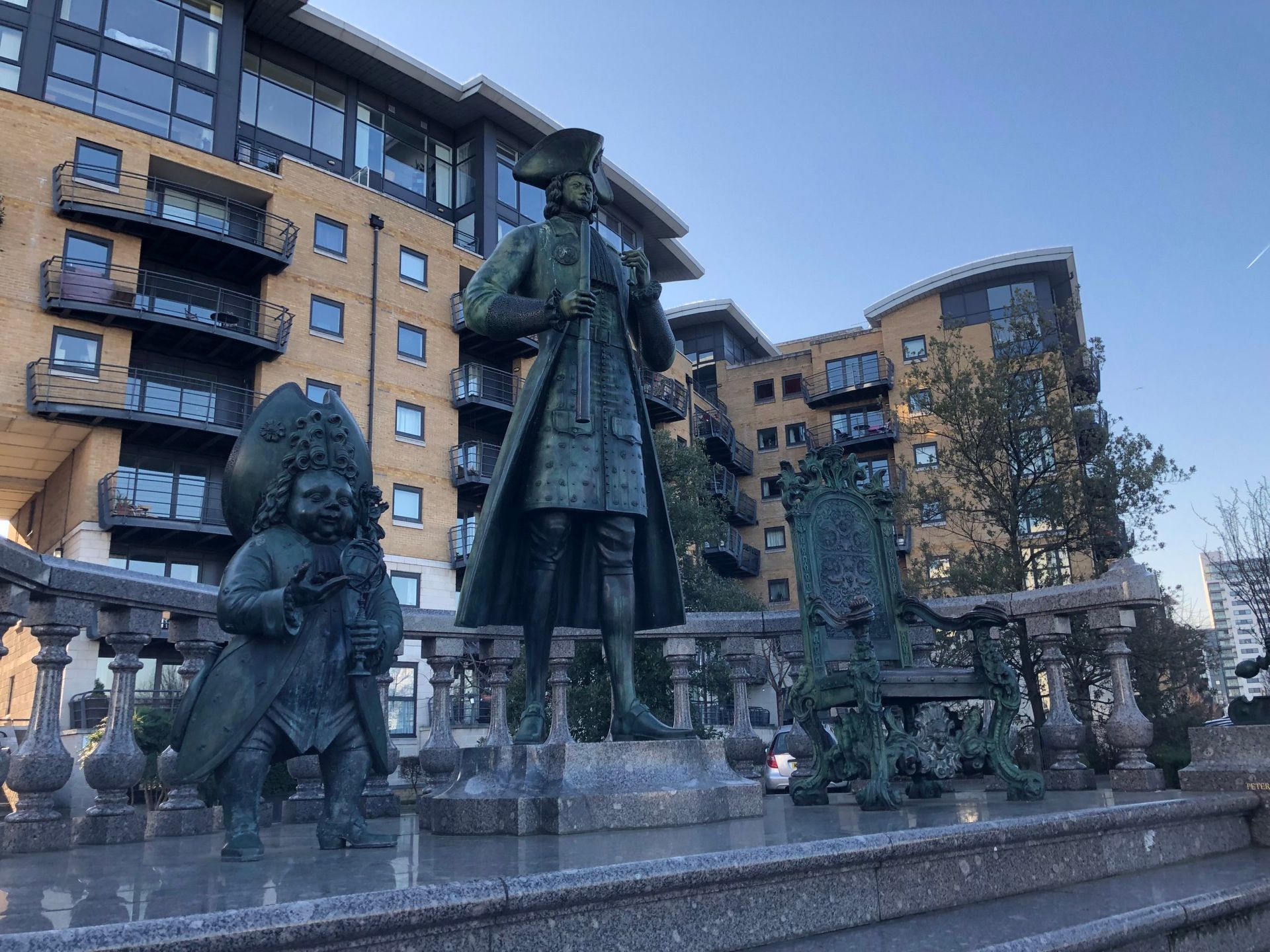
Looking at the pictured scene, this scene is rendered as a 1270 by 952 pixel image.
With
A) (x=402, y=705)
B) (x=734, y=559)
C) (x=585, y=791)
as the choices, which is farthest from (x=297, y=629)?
(x=734, y=559)

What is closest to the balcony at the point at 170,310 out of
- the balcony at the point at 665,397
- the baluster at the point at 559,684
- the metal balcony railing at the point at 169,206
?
the metal balcony railing at the point at 169,206

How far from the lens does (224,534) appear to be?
26.4 metres

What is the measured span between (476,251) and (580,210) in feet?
103

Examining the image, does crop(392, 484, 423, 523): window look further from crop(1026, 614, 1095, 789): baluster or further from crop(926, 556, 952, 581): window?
crop(1026, 614, 1095, 789): baluster

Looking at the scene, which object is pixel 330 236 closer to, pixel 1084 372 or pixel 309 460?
pixel 1084 372

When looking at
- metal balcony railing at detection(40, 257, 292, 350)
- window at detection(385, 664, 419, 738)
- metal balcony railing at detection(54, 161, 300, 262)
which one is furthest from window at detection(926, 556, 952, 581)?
metal balcony railing at detection(54, 161, 300, 262)

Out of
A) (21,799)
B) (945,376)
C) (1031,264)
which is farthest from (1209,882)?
(1031,264)

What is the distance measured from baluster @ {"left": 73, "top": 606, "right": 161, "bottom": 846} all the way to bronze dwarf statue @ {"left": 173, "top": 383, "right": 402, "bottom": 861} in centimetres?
216

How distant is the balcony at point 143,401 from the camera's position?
81.3 ft

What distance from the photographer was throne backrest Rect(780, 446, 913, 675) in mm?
7336

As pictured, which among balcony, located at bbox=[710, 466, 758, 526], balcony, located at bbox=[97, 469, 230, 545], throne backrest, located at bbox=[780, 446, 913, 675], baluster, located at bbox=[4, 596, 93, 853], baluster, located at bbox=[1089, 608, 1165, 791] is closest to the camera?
baluster, located at bbox=[4, 596, 93, 853]

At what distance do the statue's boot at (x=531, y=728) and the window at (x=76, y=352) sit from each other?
82.6 ft

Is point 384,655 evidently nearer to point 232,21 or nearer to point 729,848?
point 729,848

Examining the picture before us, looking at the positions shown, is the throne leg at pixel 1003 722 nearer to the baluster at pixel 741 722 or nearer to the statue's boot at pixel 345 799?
the baluster at pixel 741 722
